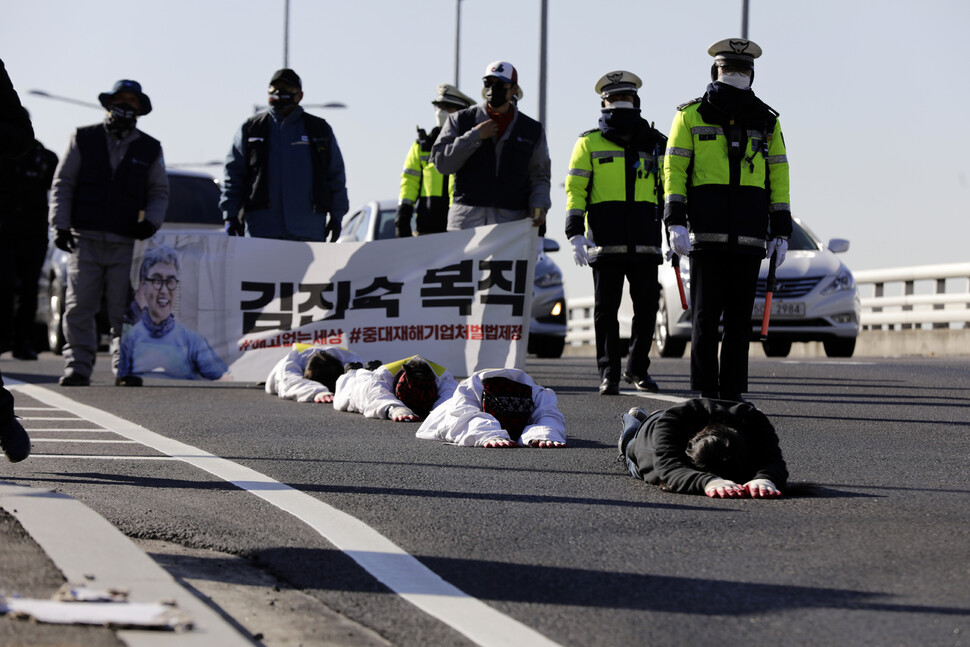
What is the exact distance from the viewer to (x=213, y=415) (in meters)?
9.60

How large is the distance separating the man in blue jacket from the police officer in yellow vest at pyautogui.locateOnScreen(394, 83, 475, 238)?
1003mm

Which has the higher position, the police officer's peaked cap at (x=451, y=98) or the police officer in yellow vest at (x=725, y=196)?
the police officer's peaked cap at (x=451, y=98)

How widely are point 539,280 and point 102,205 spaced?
6619 mm

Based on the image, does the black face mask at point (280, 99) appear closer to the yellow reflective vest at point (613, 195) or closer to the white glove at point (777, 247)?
the yellow reflective vest at point (613, 195)

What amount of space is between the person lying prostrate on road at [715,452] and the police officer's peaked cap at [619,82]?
5.43m

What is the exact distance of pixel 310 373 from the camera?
11172 mm

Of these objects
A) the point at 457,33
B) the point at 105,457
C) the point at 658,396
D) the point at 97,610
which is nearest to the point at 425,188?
the point at 658,396

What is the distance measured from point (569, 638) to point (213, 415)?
6285 mm

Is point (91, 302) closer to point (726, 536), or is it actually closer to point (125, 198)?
point (125, 198)

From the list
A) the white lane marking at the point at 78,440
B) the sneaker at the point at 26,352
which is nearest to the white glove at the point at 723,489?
the white lane marking at the point at 78,440

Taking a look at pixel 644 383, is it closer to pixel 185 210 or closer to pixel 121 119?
pixel 121 119

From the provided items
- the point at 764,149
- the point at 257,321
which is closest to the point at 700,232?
the point at 764,149

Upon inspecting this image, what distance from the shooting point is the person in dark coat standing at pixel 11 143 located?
586 centimetres

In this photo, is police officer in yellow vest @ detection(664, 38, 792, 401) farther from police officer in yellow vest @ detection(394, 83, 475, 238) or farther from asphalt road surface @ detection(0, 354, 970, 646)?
police officer in yellow vest @ detection(394, 83, 475, 238)
